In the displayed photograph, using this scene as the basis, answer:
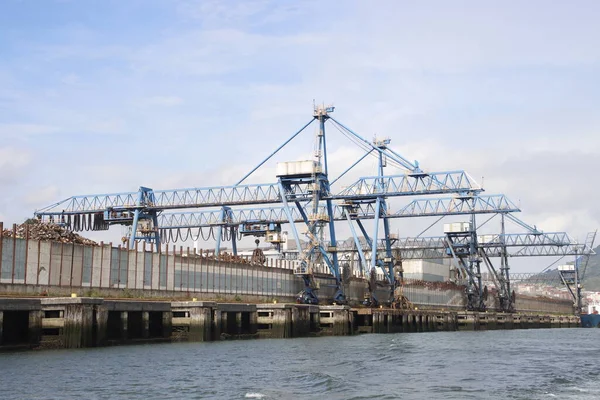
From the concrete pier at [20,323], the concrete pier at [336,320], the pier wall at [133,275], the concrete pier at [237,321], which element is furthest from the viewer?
the concrete pier at [336,320]

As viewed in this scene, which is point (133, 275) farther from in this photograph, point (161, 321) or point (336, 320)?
point (336, 320)

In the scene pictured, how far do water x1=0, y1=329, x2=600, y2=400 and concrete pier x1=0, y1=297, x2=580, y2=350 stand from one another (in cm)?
179

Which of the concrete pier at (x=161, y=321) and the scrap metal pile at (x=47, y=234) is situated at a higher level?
the scrap metal pile at (x=47, y=234)

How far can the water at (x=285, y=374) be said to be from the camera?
31.7m

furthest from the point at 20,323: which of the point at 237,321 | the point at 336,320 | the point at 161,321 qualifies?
the point at 336,320

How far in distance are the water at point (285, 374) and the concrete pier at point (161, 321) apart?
1789 mm

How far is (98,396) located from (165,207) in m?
81.2

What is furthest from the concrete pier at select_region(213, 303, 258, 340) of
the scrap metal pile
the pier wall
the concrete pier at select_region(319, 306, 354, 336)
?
the concrete pier at select_region(319, 306, 354, 336)

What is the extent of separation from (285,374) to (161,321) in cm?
2316

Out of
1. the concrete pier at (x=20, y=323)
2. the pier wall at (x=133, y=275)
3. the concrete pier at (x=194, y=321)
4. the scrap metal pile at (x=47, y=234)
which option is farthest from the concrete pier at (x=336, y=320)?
the concrete pier at (x=20, y=323)

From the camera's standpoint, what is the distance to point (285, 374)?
127 feet

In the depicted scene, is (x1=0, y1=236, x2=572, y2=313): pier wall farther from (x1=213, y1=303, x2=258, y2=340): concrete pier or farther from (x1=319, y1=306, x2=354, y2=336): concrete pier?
(x1=319, y1=306, x2=354, y2=336): concrete pier

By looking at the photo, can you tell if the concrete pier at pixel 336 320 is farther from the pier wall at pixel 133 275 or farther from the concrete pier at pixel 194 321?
the concrete pier at pixel 194 321

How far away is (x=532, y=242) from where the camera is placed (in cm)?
15162
